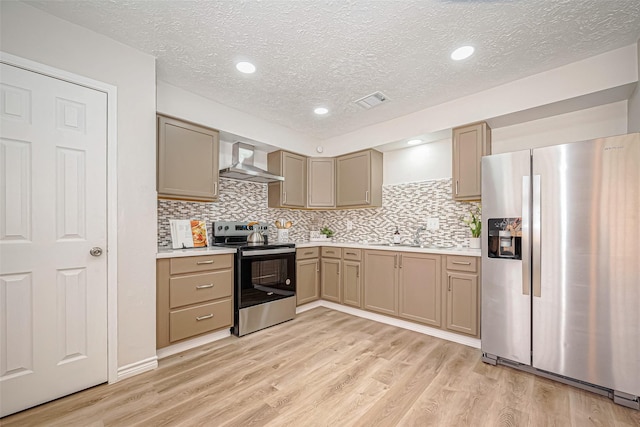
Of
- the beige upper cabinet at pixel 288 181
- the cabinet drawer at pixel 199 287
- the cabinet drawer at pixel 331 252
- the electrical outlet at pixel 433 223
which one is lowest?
the cabinet drawer at pixel 199 287

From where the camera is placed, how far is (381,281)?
3.32 m

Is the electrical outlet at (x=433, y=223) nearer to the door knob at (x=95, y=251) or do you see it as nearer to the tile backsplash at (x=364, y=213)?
the tile backsplash at (x=364, y=213)

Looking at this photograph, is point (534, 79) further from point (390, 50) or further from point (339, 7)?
point (339, 7)

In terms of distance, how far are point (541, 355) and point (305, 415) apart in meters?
1.87

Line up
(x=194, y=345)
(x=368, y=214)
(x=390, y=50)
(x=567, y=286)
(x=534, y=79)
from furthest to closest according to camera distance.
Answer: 1. (x=368, y=214)
2. (x=194, y=345)
3. (x=534, y=79)
4. (x=390, y=50)
5. (x=567, y=286)

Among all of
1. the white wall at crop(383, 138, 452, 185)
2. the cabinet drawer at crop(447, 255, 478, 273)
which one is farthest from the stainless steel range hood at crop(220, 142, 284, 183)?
the cabinet drawer at crop(447, 255, 478, 273)

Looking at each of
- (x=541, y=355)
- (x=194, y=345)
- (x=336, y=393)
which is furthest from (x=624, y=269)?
(x=194, y=345)

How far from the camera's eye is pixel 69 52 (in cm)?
186

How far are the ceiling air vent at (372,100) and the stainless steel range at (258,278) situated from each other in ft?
6.35

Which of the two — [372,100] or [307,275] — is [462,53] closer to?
[372,100]

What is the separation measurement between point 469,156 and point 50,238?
369cm

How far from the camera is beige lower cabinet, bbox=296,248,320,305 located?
362 centimetres

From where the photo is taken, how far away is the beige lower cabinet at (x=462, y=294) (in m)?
2.60

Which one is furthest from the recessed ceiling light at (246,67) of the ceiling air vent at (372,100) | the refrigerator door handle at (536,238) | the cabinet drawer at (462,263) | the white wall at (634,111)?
the white wall at (634,111)
